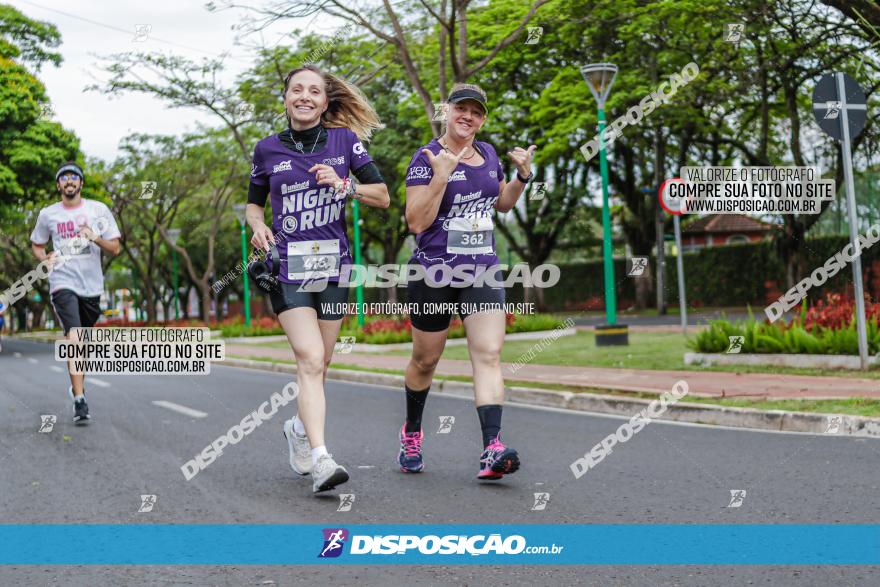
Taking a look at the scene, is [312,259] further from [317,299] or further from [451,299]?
[451,299]

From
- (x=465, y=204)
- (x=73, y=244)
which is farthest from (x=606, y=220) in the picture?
(x=465, y=204)

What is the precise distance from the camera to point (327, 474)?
4.70 metres

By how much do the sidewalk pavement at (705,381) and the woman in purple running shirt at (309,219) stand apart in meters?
4.68

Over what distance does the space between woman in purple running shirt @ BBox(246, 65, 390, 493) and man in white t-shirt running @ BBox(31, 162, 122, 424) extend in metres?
3.07

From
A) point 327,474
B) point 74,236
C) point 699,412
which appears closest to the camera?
point 327,474

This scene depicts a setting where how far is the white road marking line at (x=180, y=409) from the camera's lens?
8.92m

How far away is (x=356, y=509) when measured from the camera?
464 centimetres

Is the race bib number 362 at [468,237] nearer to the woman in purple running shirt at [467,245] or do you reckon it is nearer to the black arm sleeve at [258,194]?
the woman in purple running shirt at [467,245]

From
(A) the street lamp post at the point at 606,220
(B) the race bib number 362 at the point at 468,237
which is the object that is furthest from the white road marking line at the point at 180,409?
(A) the street lamp post at the point at 606,220

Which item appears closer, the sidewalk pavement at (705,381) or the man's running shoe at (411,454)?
the man's running shoe at (411,454)

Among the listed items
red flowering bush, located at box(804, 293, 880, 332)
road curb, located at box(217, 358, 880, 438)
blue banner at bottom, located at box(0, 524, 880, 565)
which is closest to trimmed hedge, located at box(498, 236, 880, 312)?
red flowering bush, located at box(804, 293, 880, 332)

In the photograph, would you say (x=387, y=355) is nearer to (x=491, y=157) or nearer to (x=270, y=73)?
(x=270, y=73)

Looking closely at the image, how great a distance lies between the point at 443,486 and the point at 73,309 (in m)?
4.06

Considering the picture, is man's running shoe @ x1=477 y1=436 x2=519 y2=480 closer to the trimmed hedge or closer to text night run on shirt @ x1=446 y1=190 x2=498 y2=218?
text night run on shirt @ x1=446 y1=190 x2=498 y2=218
